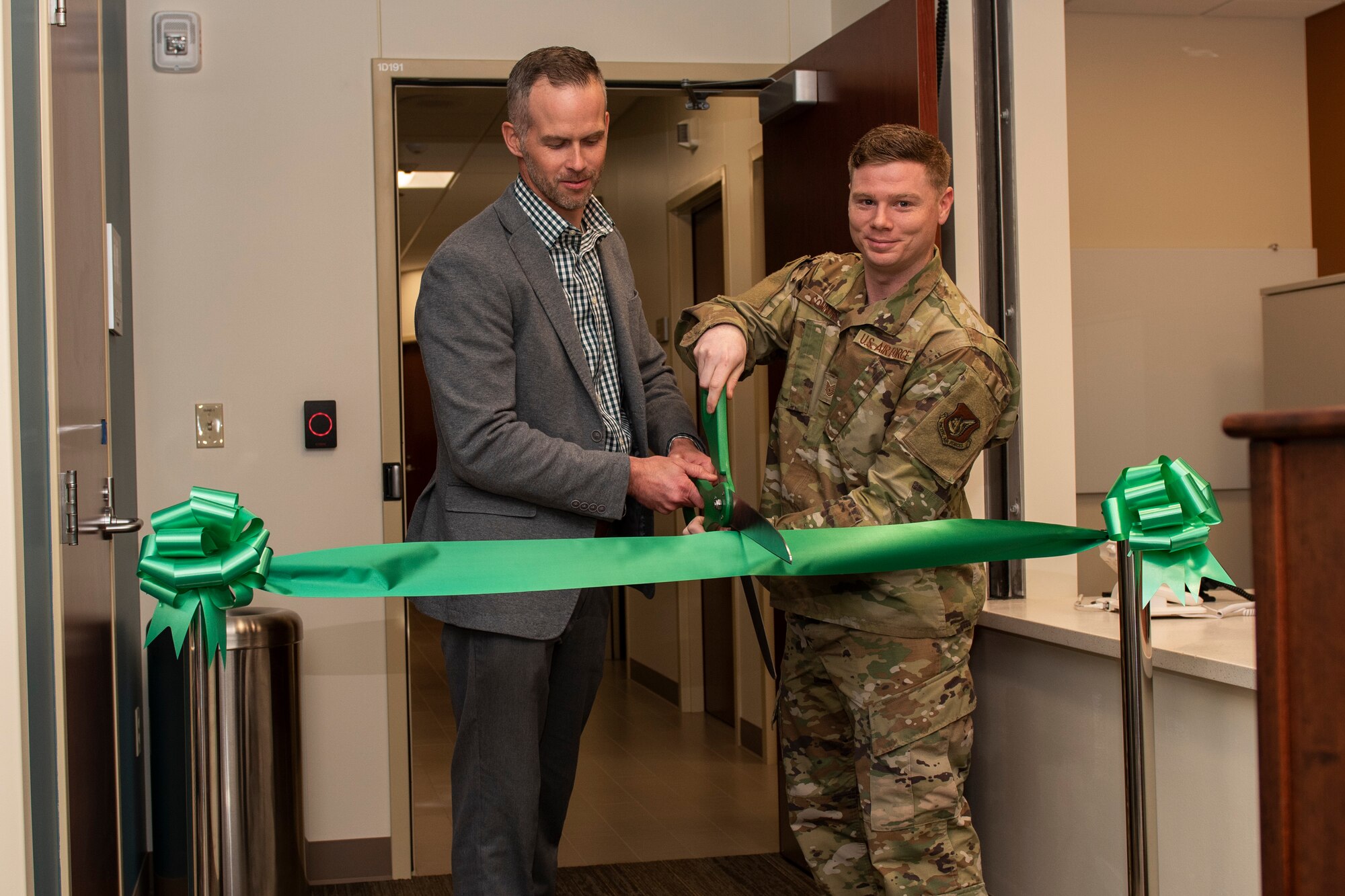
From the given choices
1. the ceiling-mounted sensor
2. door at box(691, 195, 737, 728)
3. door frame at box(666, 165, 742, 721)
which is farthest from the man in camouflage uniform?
door frame at box(666, 165, 742, 721)

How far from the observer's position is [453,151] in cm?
653

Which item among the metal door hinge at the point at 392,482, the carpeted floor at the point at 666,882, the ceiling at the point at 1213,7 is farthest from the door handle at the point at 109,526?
the ceiling at the point at 1213,7

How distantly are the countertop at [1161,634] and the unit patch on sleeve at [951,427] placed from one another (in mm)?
395

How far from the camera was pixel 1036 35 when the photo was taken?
2709 mm

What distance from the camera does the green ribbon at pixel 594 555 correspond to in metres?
1.42

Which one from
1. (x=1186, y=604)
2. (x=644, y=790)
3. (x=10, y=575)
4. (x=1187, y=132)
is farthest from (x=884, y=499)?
(x=1187, y=132)

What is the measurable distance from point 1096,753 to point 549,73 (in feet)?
5.26

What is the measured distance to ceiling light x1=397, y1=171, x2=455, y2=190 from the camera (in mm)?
7008

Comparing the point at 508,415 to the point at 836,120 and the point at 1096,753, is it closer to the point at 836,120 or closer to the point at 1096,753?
the point at 1096,753

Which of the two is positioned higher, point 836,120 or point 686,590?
point 836,120

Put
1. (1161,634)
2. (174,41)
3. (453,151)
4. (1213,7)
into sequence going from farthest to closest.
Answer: (453,151), (1213,7), (174,41), (1161,634)

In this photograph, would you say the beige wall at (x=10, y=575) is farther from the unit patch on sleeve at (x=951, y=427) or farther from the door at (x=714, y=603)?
the door at (x=714, y=603)

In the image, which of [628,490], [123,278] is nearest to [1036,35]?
[628,490]

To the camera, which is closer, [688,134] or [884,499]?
[884,499]
